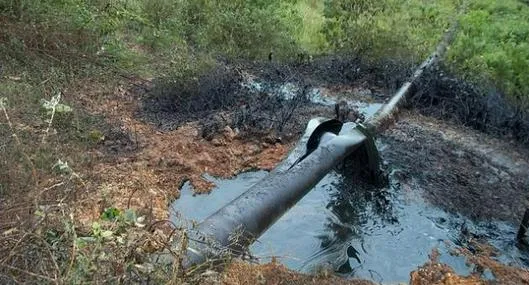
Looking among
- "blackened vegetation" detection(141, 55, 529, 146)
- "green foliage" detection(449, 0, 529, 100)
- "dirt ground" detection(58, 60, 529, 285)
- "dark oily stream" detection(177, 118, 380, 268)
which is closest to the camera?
"dark oily stream" detection(177, 118, 380, 268)

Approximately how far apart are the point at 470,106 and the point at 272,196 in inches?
150

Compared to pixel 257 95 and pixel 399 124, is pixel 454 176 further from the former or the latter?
pixel 257 95

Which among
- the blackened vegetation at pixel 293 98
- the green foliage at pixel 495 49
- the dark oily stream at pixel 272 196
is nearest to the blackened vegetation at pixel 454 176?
the blackened vegetation at pixel 293 98

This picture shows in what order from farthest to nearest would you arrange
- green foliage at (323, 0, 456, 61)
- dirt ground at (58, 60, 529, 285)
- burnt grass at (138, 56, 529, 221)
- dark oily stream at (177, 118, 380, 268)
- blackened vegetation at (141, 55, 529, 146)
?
1. green foliage at (323, 0, 456, 61)
2. blackened vegetation at (141, 55, 529, 146)
3. burnt grass at (138, 56, 529, 221)
4. dirt ground at (58, 60, 529, 285)
5. dark oily stream at (177, 118, 380, 268)

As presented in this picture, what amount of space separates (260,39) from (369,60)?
57.8 inches

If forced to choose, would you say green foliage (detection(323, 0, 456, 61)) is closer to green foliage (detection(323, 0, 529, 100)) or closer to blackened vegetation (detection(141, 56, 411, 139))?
green foliage (detection(323, 0, 529, 100))

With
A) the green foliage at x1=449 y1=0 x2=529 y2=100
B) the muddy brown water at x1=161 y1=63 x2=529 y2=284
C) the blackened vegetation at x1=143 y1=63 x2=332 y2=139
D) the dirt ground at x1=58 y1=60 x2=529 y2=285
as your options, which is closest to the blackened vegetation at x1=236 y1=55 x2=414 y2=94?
the blackened vegetation at x1=143 y1=63 x2=332 y2=139

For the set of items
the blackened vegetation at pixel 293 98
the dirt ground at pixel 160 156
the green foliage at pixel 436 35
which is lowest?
the dirt ground at pixel 160 156

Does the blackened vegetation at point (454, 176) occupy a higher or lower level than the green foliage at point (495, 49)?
lower

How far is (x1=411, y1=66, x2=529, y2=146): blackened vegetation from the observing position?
6.54 meters

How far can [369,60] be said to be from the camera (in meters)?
7.96

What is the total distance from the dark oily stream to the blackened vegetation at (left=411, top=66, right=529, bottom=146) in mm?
2079

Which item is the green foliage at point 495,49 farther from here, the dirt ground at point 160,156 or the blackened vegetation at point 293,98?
the dirt ground at point 160,156

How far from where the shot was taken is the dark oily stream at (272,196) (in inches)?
119
